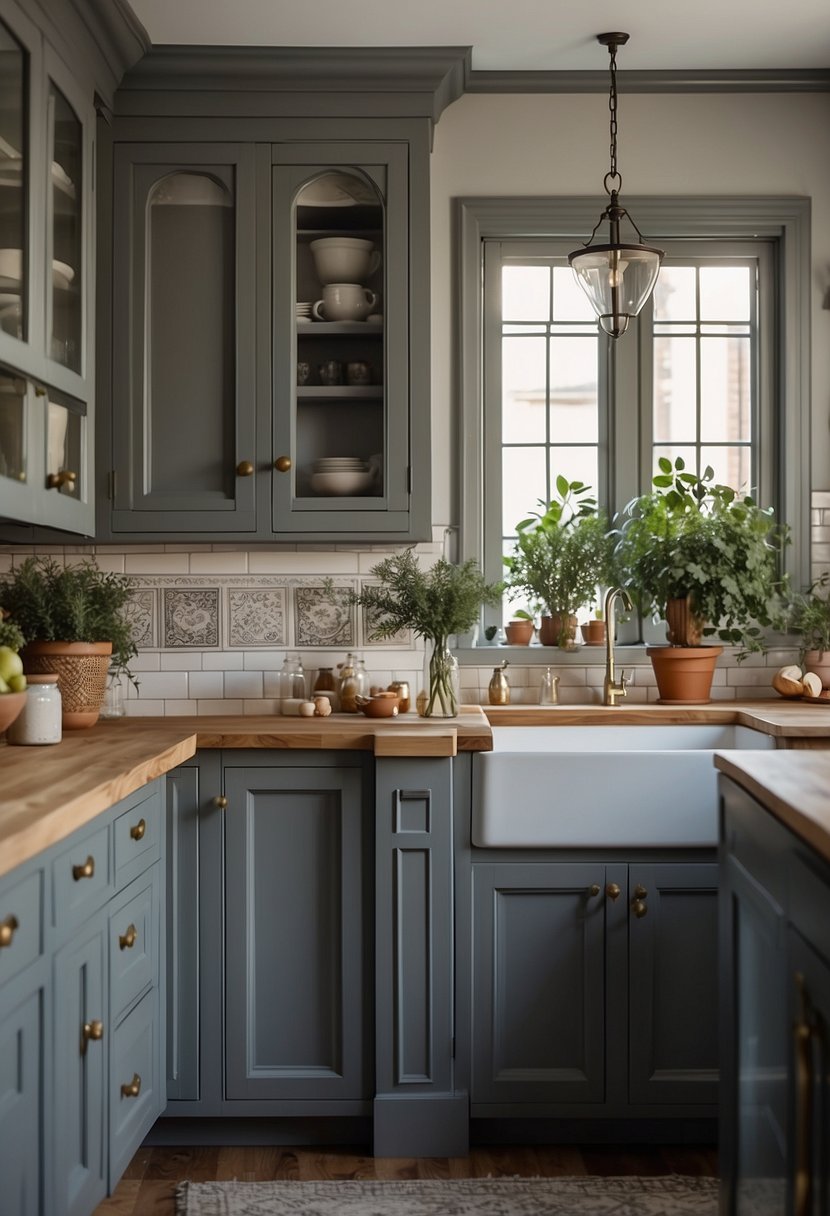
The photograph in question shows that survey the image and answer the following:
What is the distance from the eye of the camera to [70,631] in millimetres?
2881

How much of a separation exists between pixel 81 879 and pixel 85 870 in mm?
28

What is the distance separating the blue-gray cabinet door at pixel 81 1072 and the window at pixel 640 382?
1822 millimetres

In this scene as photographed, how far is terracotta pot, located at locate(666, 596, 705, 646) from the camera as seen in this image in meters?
3.34

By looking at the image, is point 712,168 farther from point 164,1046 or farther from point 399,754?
point 164,1046

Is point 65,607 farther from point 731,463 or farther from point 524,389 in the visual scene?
point 731,463

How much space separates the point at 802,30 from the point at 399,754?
85.4 inches

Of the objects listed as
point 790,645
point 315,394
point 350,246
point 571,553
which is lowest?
point 790,645

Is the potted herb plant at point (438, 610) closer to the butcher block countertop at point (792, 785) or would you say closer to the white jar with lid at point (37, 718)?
the white jar with lid at point (37, 718)

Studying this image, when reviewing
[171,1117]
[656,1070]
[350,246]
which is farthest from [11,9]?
[656,1070]

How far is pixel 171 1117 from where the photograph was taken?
2795mm

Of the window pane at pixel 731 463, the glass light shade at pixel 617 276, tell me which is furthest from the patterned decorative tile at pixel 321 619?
the window pane at pixel 731 463

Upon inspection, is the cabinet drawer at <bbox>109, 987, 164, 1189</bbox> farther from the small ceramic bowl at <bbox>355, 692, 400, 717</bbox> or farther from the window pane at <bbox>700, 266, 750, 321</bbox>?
the window pane at <bbox>700, 266, 750, 321</bbox>

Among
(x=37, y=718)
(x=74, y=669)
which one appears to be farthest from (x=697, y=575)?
(x=37, y=718)

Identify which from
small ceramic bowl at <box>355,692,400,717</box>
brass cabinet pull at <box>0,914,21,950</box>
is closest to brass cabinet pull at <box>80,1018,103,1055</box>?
brass cabinet pull at <box>0,914,21,950</box>
